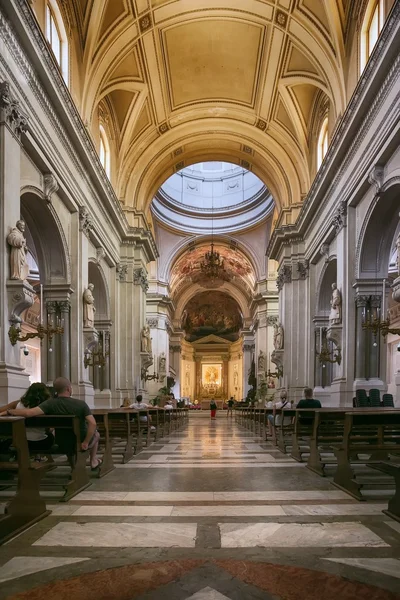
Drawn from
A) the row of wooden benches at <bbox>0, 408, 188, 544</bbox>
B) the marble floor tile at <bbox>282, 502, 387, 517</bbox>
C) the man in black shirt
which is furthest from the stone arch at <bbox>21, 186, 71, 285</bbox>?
the marble floor tile at <bbox>282, 502, 387, 517</bbox>

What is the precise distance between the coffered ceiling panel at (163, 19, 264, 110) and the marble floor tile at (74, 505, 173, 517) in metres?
13.9

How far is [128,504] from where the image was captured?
4.15 meters

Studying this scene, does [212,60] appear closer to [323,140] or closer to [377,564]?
[323,140]

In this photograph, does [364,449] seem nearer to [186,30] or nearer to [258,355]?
[186,30]

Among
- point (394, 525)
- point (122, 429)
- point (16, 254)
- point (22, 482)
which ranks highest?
point (16, 254)

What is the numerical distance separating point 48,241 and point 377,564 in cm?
1026

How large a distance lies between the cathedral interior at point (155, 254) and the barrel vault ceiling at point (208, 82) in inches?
2.5

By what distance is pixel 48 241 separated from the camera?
448 inches

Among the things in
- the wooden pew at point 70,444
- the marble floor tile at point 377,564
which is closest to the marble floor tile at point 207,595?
the marble floor tile at point 377,564

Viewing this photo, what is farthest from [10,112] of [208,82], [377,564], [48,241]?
[208,82]

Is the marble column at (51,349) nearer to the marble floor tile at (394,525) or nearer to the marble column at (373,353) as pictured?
the marble column at (373,353)

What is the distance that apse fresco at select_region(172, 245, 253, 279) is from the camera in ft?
113

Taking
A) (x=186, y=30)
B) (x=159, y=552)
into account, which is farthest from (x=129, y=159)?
(x=159, y=552)

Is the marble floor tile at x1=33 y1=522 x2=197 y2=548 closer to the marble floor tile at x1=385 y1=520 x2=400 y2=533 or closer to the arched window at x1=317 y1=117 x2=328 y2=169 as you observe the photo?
the marble floor tile at x1=385 y1=520 x2=400 y2=533
